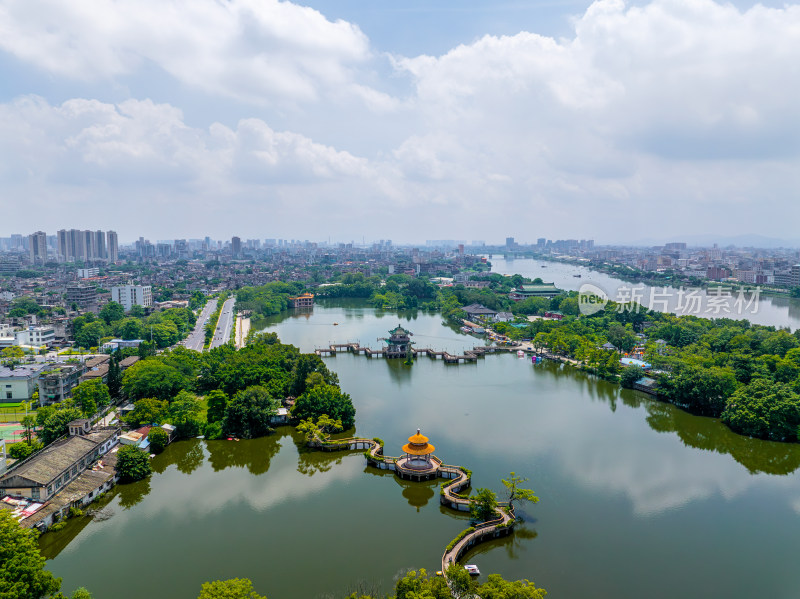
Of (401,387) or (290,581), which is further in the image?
(401,387)

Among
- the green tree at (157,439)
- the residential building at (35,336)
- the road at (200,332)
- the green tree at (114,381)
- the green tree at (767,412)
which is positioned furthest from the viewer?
the road at (200,332)

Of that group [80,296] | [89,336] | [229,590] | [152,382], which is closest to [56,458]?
[152,382]

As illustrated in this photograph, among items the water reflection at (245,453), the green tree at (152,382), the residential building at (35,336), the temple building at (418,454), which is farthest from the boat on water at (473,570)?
the residential building at (35,336)

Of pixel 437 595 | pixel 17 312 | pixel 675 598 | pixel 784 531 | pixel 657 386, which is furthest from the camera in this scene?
pixel 17 312

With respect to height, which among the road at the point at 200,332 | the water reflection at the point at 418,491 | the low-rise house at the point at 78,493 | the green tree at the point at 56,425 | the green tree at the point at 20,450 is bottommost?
the road at the point at 200,332

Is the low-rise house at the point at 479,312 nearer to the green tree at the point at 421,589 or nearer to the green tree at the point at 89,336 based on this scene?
the green tree at the point at 89,336

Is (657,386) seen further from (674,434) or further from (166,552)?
(166,552)

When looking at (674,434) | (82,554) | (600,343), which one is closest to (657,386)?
(674,434)

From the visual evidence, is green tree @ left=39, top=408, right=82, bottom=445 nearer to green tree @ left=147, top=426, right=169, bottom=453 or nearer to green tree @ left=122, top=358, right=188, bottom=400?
green tree @ left=147, top=426, right=169, bottom=453
